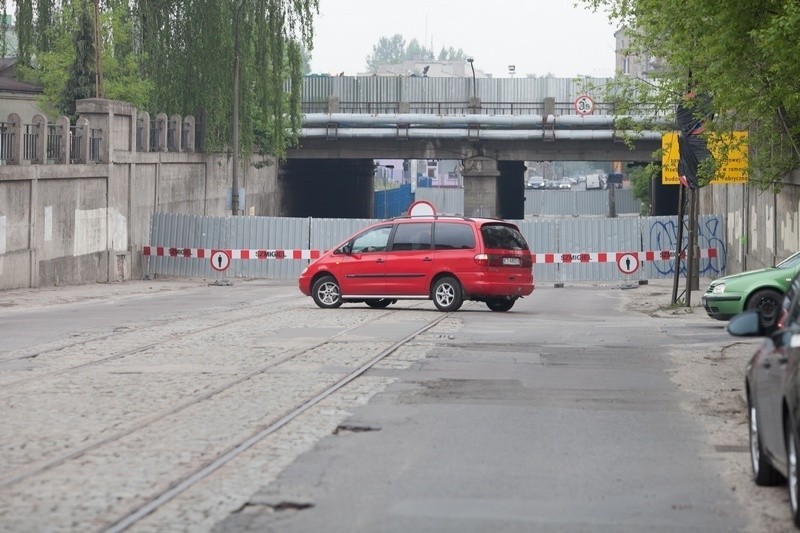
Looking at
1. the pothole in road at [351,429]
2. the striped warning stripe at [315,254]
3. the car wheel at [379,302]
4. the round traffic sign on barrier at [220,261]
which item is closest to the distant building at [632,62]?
the striped warning stripe at [315,254]

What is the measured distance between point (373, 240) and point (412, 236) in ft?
2.72

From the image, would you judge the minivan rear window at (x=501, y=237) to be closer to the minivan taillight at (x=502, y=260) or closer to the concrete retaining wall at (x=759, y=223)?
the minivan taillight at (x=502, y=260)

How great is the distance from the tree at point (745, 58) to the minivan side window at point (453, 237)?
4.48m

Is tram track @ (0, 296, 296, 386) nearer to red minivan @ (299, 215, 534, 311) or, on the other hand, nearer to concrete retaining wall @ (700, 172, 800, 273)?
red minivan @ (299, 215, 534, 311)

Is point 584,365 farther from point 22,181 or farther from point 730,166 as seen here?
point 22,181

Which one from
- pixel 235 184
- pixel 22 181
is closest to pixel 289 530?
pixel 22 181

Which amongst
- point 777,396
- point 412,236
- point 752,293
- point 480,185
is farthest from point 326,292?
point 480,185

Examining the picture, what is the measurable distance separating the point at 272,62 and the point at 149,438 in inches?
1586

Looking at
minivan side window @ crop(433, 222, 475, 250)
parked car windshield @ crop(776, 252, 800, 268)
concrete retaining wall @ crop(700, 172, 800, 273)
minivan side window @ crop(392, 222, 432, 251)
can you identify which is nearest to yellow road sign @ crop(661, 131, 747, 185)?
concrete retaining wall @ crop(700, 172, 800, 273)

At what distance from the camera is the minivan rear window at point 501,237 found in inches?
980

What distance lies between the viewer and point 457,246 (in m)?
25.0

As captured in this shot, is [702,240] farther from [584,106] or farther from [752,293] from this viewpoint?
[584,106]

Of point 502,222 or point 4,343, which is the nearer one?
point 4,343

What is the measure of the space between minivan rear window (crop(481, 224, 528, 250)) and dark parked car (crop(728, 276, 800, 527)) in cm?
1572
